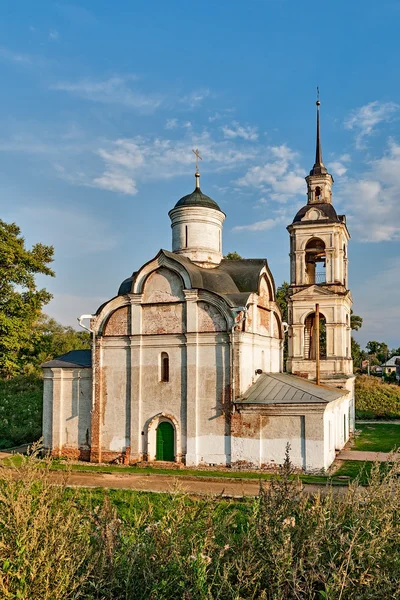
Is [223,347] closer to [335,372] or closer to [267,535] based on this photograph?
[335,372]

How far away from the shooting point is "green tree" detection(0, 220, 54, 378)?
2734cm

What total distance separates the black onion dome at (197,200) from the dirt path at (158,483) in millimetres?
10227

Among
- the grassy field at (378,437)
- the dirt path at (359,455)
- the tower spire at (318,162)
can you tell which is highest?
the tower spire at (318,162)

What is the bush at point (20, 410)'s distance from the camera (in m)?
22.3

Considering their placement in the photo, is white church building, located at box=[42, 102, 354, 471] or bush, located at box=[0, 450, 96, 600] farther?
white church building, located at box=[42, 102, 354, 471]

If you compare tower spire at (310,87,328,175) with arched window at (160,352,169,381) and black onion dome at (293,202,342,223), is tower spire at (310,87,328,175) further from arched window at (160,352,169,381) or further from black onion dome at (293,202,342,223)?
arched window at (160,352,169,381)

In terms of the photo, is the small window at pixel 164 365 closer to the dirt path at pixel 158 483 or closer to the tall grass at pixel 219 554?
the dirt path at pixel 158 483

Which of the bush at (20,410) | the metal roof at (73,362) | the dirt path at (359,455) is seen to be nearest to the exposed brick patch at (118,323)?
the metal roof at (73,362)

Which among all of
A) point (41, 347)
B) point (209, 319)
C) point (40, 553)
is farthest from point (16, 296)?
point (40, 553)

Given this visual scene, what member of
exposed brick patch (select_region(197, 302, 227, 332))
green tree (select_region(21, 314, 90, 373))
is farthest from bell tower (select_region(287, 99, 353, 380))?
green tree (select_region(21, 314, 90, 373))

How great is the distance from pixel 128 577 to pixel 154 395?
12.9m

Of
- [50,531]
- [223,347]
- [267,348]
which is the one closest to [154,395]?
[223,347]

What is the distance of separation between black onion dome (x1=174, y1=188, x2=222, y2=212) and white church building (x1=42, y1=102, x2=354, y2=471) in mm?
51

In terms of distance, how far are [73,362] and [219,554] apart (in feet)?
49.0
